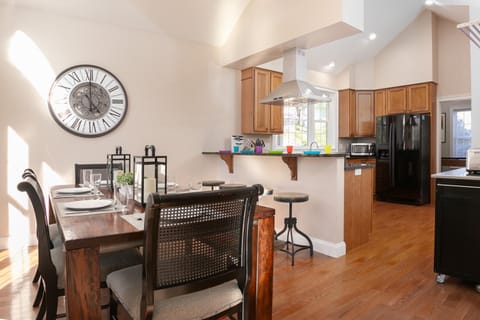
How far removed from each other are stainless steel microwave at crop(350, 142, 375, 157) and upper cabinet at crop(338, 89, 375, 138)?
0.80ft

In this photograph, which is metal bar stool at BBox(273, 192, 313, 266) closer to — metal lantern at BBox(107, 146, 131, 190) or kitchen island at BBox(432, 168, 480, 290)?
kitchen island at BBox(432, 168, 480, 290)

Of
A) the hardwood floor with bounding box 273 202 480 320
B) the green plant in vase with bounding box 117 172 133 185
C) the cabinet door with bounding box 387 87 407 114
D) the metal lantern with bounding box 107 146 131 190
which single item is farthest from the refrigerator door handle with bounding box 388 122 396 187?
the green plant in vase with bounding box 117 172 133 185

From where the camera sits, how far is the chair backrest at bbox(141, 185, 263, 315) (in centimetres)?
108

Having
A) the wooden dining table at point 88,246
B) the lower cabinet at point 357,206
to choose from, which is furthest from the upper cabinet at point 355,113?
the wooden dining table at point 88,246

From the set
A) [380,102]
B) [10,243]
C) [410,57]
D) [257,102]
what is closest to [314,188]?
[257,102]

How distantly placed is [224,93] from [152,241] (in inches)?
167

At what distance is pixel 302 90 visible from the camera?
395 cm

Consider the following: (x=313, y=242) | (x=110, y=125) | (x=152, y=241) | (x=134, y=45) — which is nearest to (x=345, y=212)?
(x=313, y=242)

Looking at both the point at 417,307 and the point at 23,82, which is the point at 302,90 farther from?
the point at 23,82

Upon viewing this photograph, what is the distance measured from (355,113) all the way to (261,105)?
112 inches

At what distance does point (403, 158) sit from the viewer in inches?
A: 244

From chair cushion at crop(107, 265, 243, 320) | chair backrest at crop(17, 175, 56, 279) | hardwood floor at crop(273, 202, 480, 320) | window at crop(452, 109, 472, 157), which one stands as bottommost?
hardwood floor at crop(273, 202, 480, 320)

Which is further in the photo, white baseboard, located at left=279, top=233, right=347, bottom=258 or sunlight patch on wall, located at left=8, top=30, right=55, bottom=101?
sunlight patch on wall, located at left=8, top=30, right=55, bottom=101

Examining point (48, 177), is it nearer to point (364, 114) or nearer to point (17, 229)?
point (17, 229)
